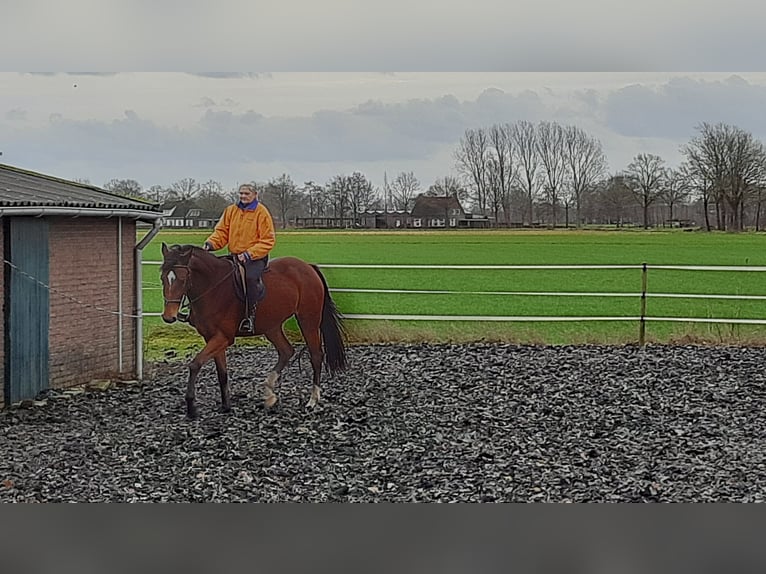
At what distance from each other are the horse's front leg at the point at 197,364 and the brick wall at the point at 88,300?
663mm

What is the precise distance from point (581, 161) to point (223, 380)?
232cm

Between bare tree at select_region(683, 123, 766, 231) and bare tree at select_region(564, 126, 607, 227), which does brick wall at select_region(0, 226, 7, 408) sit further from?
bare tree at select_region(683, 123, 766, 231)

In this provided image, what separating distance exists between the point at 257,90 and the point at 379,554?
252 centimetres

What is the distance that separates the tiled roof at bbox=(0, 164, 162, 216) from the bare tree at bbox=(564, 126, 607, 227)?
7.53 ft

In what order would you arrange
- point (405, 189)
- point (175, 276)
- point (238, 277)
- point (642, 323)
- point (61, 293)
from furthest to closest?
point (642, 323) < point (405, 189) < point (61, 293) < point (238, 277) < point (175, 276)

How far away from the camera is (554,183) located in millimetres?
6309

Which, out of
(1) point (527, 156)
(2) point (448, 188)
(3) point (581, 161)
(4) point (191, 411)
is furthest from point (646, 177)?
(4) point (191, 411)

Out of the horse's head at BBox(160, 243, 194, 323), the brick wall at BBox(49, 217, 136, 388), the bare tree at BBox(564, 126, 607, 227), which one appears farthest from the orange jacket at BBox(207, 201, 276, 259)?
the bare tree at BBox(564, 126, 607, 227)

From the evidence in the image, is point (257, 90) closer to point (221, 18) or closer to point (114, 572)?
point (221, 18)

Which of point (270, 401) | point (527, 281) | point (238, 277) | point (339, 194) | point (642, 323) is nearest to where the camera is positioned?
point (238, 277)

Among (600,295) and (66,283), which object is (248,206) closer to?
(66,283)

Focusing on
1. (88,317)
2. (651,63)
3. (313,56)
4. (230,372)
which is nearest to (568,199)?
(651,63)

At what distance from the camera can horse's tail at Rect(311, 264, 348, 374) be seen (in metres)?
5.98

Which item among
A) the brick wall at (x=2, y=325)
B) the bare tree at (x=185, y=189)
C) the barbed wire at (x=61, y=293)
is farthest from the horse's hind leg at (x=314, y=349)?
the brick wall at (x=2, y=325)
